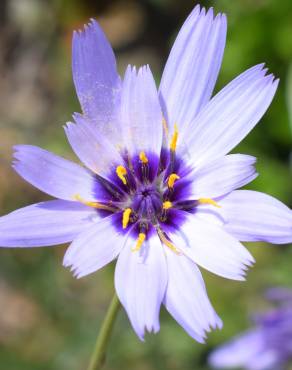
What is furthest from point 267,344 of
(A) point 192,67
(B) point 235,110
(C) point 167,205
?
(A) point 192,67

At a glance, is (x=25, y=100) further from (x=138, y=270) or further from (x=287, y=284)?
(x=138, y=270)

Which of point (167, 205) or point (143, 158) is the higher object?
point (143, 158)

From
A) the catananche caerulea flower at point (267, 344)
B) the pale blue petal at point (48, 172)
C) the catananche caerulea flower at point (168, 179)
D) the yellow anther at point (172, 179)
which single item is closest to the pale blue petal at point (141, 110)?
the catananche caerulea flower at point (168, 179)

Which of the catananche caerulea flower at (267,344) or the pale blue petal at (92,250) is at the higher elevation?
the pale blue petal at (92,250)

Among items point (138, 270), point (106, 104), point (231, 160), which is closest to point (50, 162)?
point (106, 104)

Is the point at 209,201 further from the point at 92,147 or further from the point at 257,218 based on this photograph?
the point at 92,147

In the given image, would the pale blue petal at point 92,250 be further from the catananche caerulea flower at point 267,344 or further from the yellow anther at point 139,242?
the catananche caerulea flower at point 267,344
